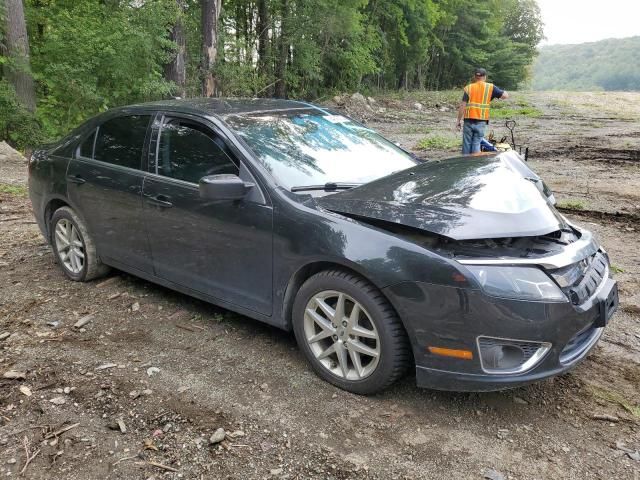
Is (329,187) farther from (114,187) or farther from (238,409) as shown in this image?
(114,187)

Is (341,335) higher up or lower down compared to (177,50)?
lower down

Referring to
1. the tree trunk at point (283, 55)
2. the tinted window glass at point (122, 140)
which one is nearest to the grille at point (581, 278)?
the tinted window glass at point (122, 140)

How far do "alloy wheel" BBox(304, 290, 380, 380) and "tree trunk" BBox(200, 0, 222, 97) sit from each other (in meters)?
13.3

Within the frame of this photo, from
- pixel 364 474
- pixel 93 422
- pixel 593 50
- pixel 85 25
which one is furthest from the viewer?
pixel 593 50

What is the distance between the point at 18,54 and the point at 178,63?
3.49 metres

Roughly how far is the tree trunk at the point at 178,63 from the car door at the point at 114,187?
946 cm

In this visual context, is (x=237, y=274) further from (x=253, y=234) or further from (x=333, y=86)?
(x=333, y=86)

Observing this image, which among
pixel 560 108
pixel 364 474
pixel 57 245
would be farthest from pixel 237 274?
pixel 560 108

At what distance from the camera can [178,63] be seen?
537 inches

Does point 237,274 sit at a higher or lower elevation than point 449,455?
higher

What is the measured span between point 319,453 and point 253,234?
135cm

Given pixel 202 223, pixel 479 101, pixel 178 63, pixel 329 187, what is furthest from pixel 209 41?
pixel 329 187

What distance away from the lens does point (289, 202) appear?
3.26 m

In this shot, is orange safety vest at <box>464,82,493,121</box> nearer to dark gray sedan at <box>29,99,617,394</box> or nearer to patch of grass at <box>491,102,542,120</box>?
dark gray sedan at <box>29,99,617,394</box>
